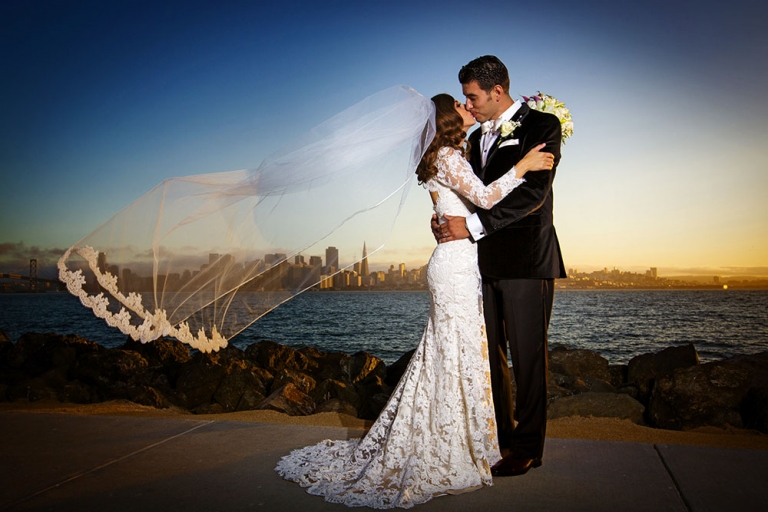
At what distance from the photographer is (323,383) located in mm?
8484

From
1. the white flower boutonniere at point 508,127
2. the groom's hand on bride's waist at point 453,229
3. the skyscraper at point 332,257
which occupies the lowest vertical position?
the skyscraper at point 332,257

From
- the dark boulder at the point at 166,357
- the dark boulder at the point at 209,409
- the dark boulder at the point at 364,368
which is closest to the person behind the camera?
the dark boulder at the point at 209,409

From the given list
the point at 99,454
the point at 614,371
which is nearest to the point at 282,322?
the point at 614,371

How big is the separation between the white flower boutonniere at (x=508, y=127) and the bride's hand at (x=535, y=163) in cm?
22

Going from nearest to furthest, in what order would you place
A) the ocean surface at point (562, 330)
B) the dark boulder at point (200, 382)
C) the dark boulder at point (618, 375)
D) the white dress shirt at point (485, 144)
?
the white dress shirt at point (485, 144), the dark boulder at point (200, 382), the dark boulder at point (618, 375), the ocean surface at point (562, 330)

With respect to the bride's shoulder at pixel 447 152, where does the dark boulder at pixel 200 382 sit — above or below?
below

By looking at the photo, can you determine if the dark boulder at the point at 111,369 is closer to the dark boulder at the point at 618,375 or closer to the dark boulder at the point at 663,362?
the dark boulder at the point at 618,375

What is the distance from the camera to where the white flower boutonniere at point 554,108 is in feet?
11.0

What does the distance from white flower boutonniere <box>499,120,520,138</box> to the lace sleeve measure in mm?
255

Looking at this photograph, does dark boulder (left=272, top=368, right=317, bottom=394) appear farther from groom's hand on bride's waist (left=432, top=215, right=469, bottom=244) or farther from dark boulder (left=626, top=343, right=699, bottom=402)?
groom's hand on bride's waist (left=432, top=215, right=469, bottom=244)

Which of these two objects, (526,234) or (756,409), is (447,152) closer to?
(526,234)

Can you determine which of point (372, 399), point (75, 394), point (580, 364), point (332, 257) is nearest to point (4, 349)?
point (75, 394)

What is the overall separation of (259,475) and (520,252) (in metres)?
1.91

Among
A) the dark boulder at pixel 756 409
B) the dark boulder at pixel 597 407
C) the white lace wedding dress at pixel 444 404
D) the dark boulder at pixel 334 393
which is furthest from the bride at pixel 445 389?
the dark boulder at pixel 334 393
